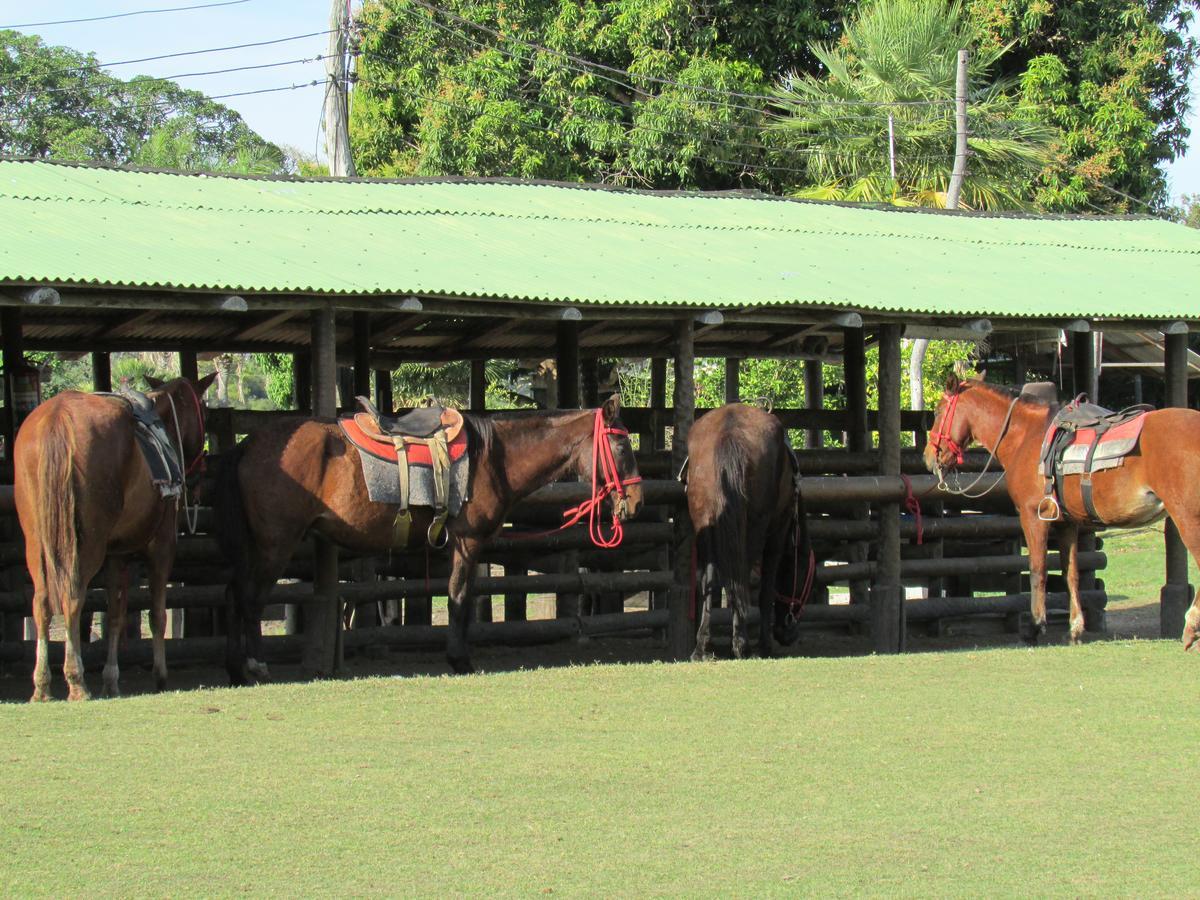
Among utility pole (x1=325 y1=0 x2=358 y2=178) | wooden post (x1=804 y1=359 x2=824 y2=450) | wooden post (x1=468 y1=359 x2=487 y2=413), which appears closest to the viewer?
wooden post (x1=468 y1=359 x2=487 y2=413)

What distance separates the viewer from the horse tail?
9039mm

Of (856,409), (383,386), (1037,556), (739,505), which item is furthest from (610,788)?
(383,386)

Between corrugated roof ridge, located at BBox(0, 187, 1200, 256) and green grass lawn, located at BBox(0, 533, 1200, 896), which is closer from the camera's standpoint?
green grass lawn, located at BBox(0, 533, 1200, 896)

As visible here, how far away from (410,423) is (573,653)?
3367 mm

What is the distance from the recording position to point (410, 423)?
11.0 m

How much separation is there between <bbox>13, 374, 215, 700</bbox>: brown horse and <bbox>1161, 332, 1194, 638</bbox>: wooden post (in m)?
9.28

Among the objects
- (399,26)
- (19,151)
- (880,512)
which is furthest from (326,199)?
(19,151)

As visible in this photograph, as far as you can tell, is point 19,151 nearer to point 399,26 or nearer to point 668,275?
point 399,26

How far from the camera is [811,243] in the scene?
15250 millimetres

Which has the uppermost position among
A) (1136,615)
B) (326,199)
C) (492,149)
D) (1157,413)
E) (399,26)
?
(399,26)

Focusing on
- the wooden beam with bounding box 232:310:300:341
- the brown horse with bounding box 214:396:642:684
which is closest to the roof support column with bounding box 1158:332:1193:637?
the brown horse with bounding box 214:396:642:684

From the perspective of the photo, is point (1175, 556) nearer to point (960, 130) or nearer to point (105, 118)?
point (960, 130)

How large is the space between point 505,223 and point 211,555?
14.5ft

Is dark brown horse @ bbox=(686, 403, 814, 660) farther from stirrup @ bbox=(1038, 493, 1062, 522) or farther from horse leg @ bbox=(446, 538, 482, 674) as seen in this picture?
stirrup @ bbox=(1038, 493, 1062, 522)
